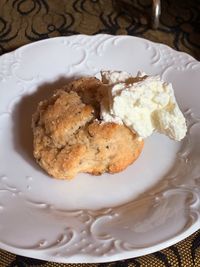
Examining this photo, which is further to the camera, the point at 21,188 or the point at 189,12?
the point at 189,12

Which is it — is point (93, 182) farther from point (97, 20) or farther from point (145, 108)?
point (97, 20)

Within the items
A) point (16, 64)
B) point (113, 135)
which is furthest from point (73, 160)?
point (16, 64)

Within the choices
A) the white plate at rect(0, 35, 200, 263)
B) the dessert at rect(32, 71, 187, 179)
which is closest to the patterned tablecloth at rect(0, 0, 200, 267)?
the white plate at rect(0, 35, 200, 263)

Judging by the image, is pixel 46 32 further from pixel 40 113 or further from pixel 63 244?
pixel 63 244

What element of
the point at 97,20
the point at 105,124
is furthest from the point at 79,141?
the point at 97,20

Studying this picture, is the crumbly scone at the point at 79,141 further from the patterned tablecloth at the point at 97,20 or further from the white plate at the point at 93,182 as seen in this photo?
the patterned tablecloth at the point at 97,20

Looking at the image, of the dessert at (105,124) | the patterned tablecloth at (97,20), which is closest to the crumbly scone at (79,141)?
the dessert at (105,124)
